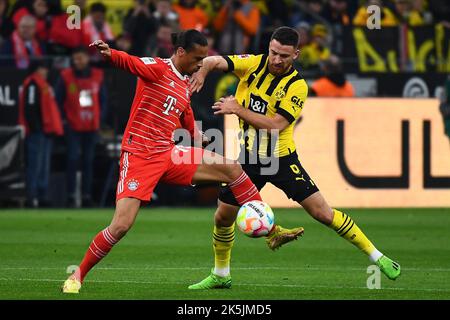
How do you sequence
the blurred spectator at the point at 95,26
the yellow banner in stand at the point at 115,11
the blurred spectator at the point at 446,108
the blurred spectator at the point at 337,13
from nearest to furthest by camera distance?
1. the blurred spectator at the point at 446,108
2. the blurred spectator at the point at 95,26
3. the yellow banner in stand at the point at 115,11
4. the blurred spectator at the point at 337,13

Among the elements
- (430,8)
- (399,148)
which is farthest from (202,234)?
(430,8)

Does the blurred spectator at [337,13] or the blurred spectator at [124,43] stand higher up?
the blurred spectator at [337,13]

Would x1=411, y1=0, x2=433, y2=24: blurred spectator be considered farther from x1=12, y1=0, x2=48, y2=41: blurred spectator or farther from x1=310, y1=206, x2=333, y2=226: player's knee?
x1=310, y1=206, x2=333, y2=226: player's knee

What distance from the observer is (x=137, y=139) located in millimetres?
10516

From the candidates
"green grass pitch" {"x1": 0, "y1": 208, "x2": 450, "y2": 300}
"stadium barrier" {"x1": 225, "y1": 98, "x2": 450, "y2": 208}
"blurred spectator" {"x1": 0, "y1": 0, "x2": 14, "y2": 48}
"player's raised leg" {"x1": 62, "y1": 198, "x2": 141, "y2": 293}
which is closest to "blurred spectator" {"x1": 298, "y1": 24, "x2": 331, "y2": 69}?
"stadium barrier" {"x1": 225, "y1": 98, "x2": 450, "y2": 208}

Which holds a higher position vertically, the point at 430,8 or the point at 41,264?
the point at 430,8

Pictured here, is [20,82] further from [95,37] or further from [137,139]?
[137,139]

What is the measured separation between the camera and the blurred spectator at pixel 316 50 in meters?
22.2

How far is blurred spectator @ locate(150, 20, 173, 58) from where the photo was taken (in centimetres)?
2081

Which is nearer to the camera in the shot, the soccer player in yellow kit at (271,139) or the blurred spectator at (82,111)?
the soccer player in yellow kit at (271,139)

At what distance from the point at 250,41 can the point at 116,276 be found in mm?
11515

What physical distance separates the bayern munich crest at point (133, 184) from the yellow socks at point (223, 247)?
4.29 ft

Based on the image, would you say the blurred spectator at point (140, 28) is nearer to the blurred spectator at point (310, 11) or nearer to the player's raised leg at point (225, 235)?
the blurred spectator at point (310, 11)

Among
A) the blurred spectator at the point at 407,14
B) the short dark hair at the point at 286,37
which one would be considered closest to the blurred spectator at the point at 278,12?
the blurred spectator at the point at 407,14
